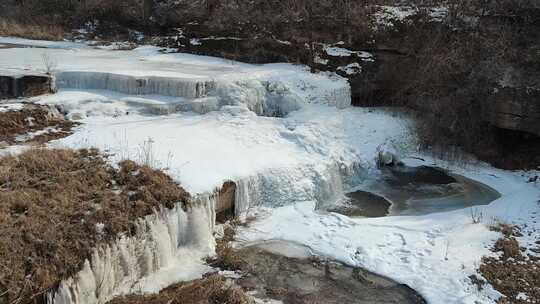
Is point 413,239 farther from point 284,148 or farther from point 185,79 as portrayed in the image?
point 185,79

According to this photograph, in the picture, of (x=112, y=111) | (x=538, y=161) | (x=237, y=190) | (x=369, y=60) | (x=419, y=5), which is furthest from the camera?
(x=419, y=5)

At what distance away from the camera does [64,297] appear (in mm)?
5488

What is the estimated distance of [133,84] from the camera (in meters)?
11.4

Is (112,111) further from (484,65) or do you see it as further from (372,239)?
(484,65)

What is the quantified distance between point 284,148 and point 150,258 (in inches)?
180

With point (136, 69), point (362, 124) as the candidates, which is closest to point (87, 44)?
point (136, 69)

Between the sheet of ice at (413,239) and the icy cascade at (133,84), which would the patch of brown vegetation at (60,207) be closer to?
the sheet of ice at (413,239)

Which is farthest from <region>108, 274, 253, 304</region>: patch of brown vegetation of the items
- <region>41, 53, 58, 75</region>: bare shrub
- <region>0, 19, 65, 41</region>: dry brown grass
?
<region>0, 19, 65, 41</region>: dry brown grass

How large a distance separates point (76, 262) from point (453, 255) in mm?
5451

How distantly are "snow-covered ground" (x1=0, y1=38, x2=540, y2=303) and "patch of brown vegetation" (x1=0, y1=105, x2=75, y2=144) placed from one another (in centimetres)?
34

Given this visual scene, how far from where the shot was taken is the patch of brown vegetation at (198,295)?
6066 mm

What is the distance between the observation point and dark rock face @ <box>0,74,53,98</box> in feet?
33.4

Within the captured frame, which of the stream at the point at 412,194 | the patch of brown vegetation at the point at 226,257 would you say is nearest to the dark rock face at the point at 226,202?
the patch of brown vegetation at the point at 226,257

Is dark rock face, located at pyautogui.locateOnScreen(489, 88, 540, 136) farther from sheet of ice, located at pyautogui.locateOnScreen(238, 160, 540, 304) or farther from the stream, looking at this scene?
sheet of ice, located at pyautogui.locateOnScreen(238, 160, 540, 304)
